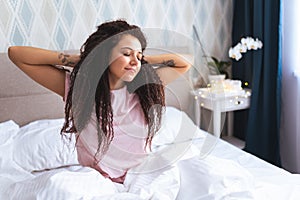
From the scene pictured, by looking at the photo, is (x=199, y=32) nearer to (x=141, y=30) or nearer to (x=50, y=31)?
(x=50, y=31)

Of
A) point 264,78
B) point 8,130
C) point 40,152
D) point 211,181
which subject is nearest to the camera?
point 211,181

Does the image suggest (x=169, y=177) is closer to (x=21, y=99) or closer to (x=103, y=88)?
(x=103, y=88)

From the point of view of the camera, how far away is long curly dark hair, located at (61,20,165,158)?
95 centimetres

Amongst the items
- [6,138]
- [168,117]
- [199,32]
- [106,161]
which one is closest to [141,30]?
[168,117]

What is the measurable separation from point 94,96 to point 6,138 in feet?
3.74

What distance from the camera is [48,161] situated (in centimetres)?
186

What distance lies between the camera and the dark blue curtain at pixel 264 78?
2.50 metres

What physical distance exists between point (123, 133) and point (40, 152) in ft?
3.23

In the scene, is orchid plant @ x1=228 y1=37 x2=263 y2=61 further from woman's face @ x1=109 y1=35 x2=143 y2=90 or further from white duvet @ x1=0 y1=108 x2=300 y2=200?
woman's face @ x1=109 y1=35 x2=143 y2=90

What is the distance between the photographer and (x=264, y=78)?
2564 mm

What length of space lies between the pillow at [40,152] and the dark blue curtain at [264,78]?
4.60 ft

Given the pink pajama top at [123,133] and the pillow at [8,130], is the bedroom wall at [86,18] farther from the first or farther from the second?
the pink pajama top at [123,133]

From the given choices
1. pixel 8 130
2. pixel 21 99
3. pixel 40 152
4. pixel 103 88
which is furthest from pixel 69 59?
pixel 21 99

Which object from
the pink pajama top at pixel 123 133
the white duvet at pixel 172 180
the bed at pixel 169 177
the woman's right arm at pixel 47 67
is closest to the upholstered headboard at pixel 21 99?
the bed at pixel 169 177
